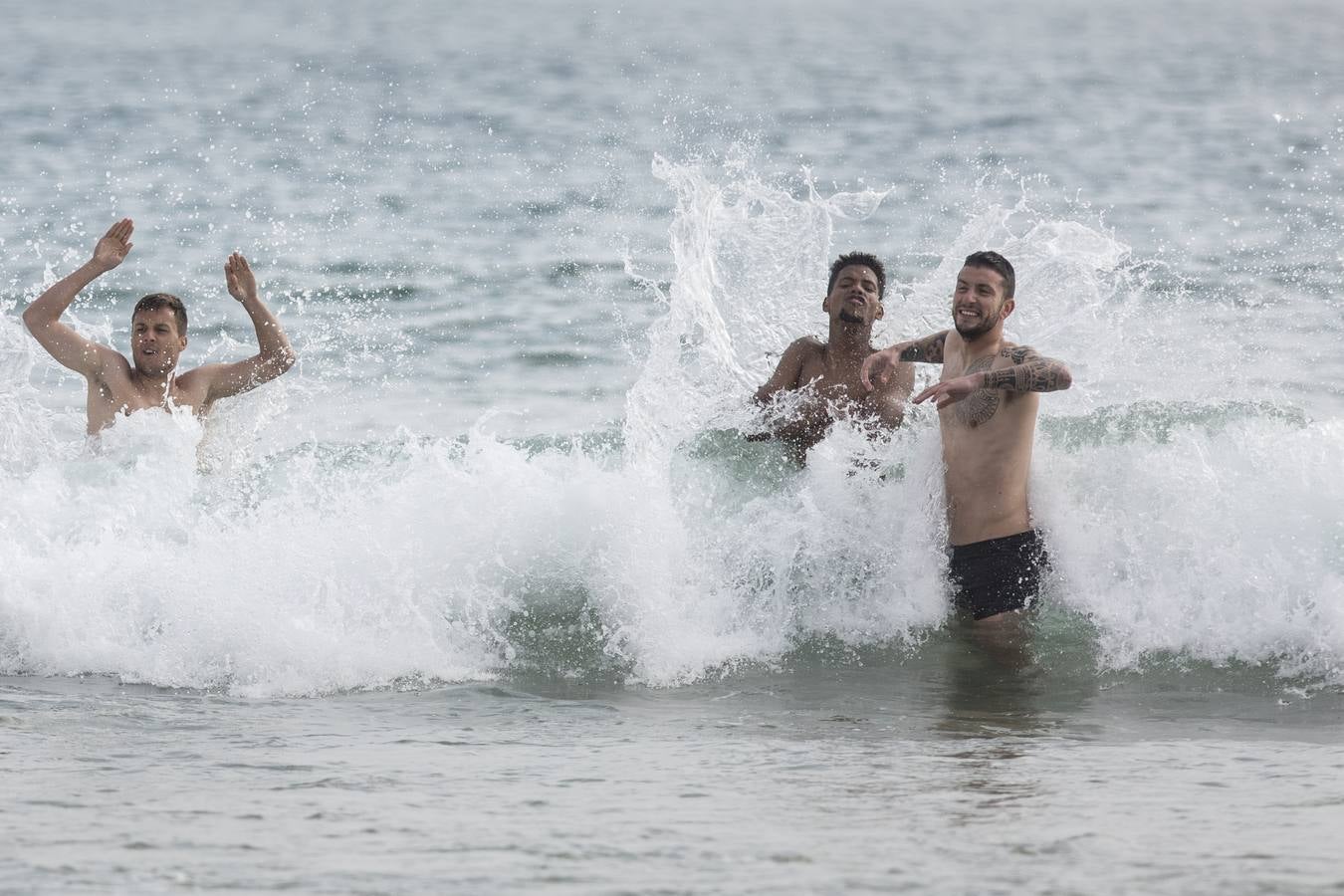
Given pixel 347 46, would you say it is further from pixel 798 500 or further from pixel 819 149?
pixel 798 500

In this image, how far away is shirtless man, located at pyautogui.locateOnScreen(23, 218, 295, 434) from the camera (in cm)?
795

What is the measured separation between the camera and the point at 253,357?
8.12 m

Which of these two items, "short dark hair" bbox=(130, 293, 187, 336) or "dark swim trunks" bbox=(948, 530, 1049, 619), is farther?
"short dark hair" bbox=(130, 293, 187, 336)

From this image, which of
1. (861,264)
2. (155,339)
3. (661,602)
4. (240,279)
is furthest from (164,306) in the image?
(861,264)

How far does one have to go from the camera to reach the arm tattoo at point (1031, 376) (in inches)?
250

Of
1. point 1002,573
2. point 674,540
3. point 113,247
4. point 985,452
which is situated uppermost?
point 113,247

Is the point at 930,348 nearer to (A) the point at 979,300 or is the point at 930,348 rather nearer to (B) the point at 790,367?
(A) the point at 979,300

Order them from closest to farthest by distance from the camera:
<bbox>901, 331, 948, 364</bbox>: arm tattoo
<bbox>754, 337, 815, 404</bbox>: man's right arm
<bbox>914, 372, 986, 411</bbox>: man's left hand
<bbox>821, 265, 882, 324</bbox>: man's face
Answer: <bbox>914, 372, 986, 411</bbox>: man's left hand, <bbox>901, 331, 948, 364</bbox>: arm tattoo, <bbox>821, 265, 882, 324</bbox>: man's face, <bbox>754, 337, 815, 404</bbox>: man's right arm

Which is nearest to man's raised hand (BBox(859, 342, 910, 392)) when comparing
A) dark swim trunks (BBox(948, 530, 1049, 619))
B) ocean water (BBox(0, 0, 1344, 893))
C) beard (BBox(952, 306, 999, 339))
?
beard (BBox(952, 306, 999, 339))

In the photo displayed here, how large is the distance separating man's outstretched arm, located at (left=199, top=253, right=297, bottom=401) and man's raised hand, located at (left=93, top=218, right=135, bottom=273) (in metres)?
0.46

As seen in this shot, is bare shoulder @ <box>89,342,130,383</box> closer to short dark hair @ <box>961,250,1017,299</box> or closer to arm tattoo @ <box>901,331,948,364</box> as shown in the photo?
arm tattoo @ <box>901,331,948,364</box>

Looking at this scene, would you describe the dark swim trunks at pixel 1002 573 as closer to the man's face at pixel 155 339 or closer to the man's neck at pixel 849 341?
the man's neck at pixel 849 341

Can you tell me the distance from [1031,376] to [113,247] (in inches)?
161

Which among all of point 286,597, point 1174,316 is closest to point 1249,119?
point 1174,316
